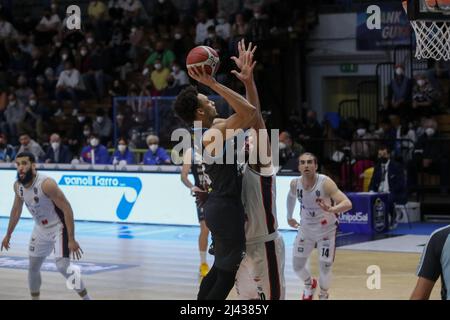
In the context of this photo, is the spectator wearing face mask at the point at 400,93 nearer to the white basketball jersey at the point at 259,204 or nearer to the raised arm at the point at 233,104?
the white basketball jersey at the point at 259,204

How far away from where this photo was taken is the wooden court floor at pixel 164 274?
36.8 feet

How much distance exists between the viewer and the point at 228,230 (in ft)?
23.0

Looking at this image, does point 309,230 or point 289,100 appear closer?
point 309,230

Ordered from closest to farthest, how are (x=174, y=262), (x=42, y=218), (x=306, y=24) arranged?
1. (x=42, y=218)
2. (x=174, y=262)
3. (x=306, y=24)

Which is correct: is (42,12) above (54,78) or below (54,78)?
above

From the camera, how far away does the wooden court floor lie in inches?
442

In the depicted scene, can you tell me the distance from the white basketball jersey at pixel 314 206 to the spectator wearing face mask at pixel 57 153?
35.8 feet

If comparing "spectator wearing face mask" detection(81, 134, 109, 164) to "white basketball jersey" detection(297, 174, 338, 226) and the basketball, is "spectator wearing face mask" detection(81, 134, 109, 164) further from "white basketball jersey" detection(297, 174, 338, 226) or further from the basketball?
the basketball

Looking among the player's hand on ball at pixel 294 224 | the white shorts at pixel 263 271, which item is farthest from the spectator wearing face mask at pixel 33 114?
the white shorts at pixel 263 271

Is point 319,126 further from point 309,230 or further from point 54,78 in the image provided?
point 309,230
